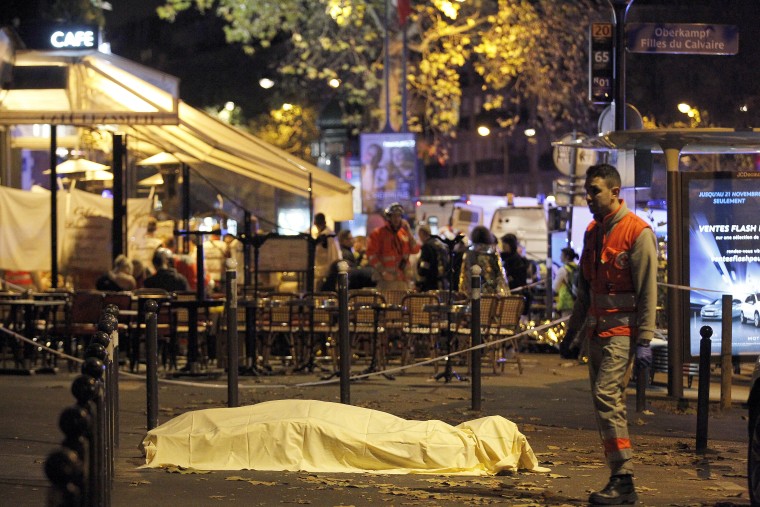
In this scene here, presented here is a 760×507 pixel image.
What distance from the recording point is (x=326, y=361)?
20891 mm

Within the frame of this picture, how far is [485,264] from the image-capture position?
787 inches

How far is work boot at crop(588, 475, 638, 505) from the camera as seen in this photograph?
8.77m

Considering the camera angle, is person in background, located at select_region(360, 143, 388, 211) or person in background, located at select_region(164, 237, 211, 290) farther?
person in background, located at select_region(360, 143, 388, 211)

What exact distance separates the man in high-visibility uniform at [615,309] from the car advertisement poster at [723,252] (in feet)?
18.2

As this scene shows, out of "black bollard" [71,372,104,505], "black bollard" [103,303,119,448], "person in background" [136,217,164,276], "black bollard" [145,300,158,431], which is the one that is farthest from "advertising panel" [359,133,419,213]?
"black bollard" [71,372,104,505]

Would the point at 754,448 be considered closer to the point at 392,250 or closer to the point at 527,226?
the point at 392,250

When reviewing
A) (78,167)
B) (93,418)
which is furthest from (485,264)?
(93,418)

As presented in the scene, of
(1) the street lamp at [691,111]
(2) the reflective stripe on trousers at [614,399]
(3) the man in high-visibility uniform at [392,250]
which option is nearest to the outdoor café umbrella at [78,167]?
(3) the man in high-visibility uniform at [392,250]

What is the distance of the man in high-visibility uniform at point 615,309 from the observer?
8.91 metres

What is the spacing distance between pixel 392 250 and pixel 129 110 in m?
4.39

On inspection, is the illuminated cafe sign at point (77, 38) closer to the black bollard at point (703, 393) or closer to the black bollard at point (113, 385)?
the black bollard at point (113, 385)

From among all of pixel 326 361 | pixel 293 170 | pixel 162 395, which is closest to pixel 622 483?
pixel 162 395

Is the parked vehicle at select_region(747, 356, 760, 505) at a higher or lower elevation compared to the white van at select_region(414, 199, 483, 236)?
lower

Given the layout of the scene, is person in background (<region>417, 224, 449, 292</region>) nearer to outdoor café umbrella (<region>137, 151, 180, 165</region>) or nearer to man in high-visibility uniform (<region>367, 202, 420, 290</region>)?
man in high-visibility uniform (<region>367, 202, 420, 290</region>)
